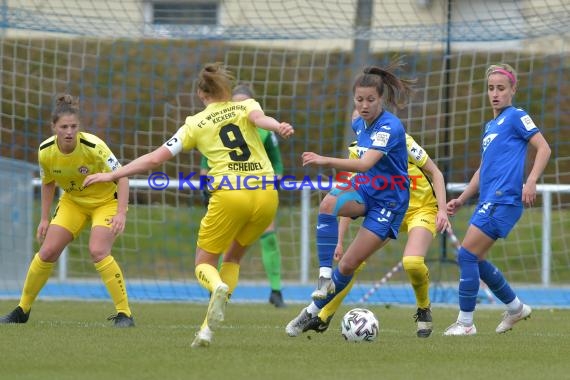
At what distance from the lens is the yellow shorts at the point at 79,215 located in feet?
26.3

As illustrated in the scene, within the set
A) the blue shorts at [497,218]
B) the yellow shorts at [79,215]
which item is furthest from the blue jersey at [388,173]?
the yellow shorts at [79,215]

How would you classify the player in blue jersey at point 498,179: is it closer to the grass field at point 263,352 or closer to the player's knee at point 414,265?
the player's knee at point 414,265

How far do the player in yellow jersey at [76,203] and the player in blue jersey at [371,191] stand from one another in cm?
158

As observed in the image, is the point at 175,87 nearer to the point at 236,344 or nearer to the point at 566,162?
the point at 566,162

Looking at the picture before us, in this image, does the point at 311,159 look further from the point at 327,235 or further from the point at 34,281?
the point at 34,281

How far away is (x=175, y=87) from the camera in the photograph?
54.7ft

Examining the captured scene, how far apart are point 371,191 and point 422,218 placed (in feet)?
2.50

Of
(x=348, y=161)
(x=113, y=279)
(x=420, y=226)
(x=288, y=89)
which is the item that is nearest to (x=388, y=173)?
(x=348, y=161)

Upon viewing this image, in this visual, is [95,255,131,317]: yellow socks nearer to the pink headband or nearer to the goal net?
the pink headband

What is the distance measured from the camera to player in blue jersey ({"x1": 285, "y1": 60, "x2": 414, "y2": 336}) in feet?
22.9

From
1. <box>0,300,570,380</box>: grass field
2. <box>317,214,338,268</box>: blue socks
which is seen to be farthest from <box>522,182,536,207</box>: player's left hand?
<box>317,214,338,268</box>: blue socks

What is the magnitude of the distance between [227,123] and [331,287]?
1.26 m

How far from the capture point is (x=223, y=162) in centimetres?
663

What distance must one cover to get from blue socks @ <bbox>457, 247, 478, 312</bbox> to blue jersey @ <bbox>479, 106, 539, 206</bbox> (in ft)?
1.30
